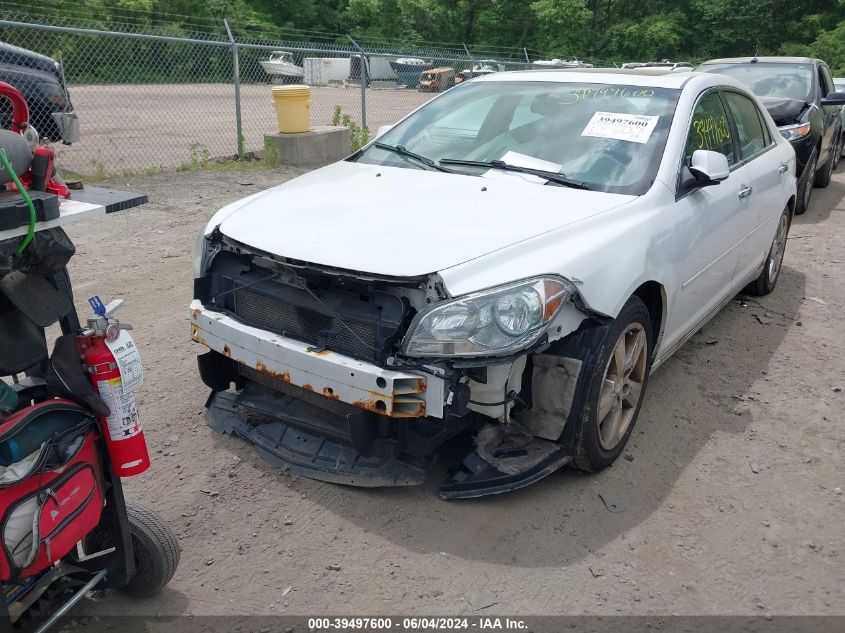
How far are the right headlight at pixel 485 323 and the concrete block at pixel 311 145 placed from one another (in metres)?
8.63

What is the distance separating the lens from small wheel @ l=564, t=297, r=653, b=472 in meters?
3.03

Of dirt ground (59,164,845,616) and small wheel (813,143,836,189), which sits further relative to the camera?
small wheel (813,143,836,189)

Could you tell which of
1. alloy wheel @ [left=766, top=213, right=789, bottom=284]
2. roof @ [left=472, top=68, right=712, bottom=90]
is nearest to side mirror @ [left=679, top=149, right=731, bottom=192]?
roof @ [left=472, top=68, right=712, bottom=90]

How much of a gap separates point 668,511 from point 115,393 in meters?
2.30

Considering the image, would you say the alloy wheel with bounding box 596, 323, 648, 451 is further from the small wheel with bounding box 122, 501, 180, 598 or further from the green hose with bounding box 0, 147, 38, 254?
the green hose with bounding box 0, 147, 38, 254

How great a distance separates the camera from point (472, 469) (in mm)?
3158

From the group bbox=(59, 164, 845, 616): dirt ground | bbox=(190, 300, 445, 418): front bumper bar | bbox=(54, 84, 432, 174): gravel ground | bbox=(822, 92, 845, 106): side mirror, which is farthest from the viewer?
bbox=(54, 84, 432, 174): gravel ground

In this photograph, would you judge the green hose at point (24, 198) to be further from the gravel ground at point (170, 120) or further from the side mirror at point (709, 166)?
the gravel ground at point (170, 120)

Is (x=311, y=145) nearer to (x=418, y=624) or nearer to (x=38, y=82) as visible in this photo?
(x=38, y=82)

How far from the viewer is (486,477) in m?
3.12

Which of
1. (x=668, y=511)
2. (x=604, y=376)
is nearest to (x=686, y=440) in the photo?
(x=668, y=511)

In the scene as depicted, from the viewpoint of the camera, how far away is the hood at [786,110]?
8.45 metres

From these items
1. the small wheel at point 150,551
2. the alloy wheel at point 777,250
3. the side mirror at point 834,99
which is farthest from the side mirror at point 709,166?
the side mirror at point 834,99

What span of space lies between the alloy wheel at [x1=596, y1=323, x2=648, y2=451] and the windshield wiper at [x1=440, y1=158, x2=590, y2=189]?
0.80 metres
